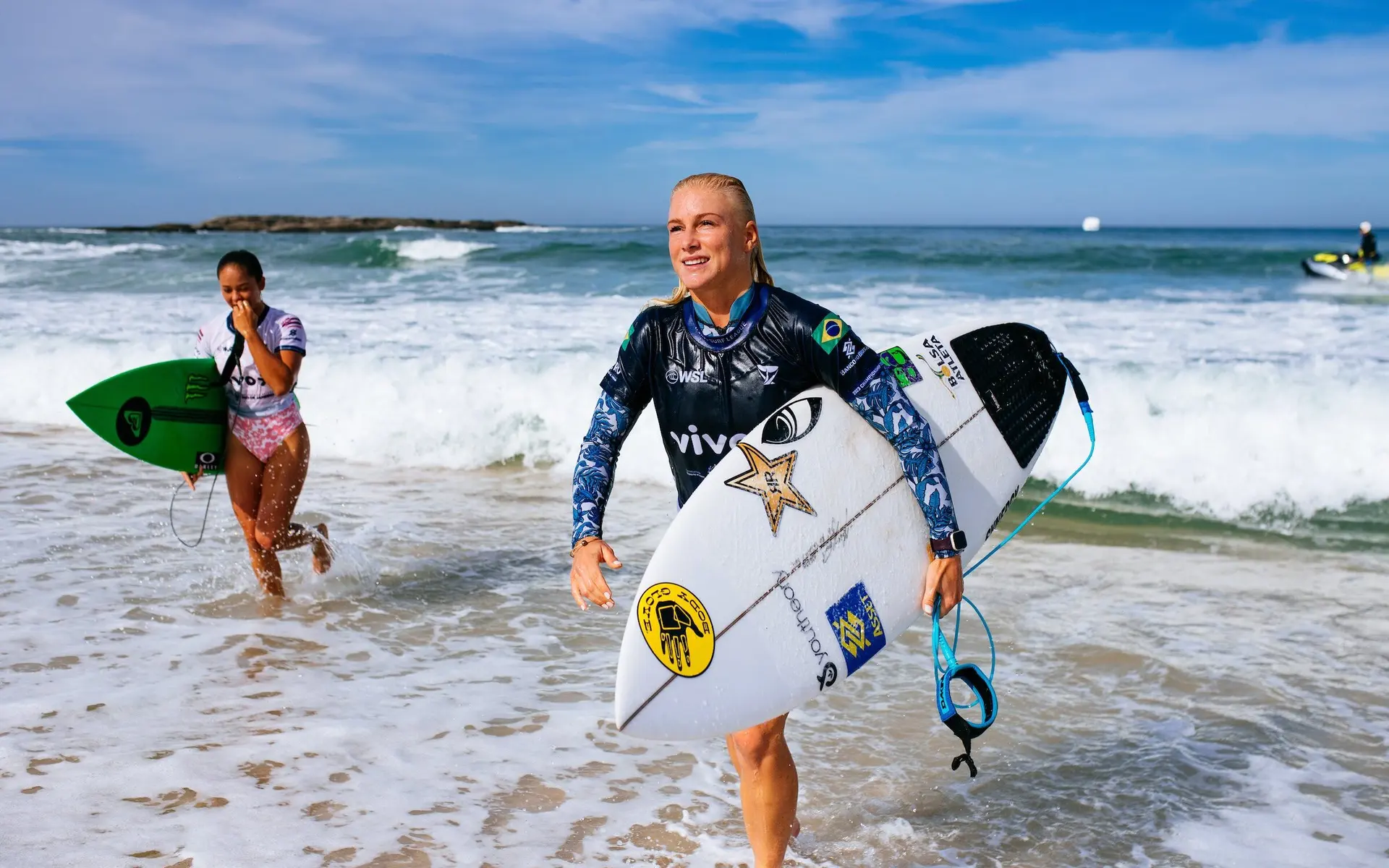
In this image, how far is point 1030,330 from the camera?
11.5ft

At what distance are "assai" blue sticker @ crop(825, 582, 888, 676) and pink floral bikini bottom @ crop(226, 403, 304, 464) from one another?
9.88 feet

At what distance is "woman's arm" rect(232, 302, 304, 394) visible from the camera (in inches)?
176

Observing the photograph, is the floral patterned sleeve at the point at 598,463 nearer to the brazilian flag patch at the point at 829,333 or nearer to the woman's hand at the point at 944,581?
the brazilian flag patch at the point at 829,333

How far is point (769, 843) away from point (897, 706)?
4.75 feet

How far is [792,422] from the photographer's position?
2512 millimetres

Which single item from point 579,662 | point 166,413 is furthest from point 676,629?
point 166,413

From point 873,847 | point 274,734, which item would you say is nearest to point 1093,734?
point 873,847

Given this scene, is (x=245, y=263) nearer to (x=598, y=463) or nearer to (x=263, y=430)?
(x=263, y=430)

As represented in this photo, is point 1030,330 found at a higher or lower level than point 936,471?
higher

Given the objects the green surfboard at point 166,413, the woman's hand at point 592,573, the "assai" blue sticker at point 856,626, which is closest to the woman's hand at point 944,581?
the "assai" blue sticker at point 856,626

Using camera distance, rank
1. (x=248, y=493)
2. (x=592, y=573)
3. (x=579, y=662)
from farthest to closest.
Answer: (x=248, y=493) < (x=579, y=662) < (x=592, y=573)

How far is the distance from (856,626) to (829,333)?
72cm

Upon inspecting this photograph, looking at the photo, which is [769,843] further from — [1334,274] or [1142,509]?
[1334,274]

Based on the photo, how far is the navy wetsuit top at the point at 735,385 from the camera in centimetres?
237
